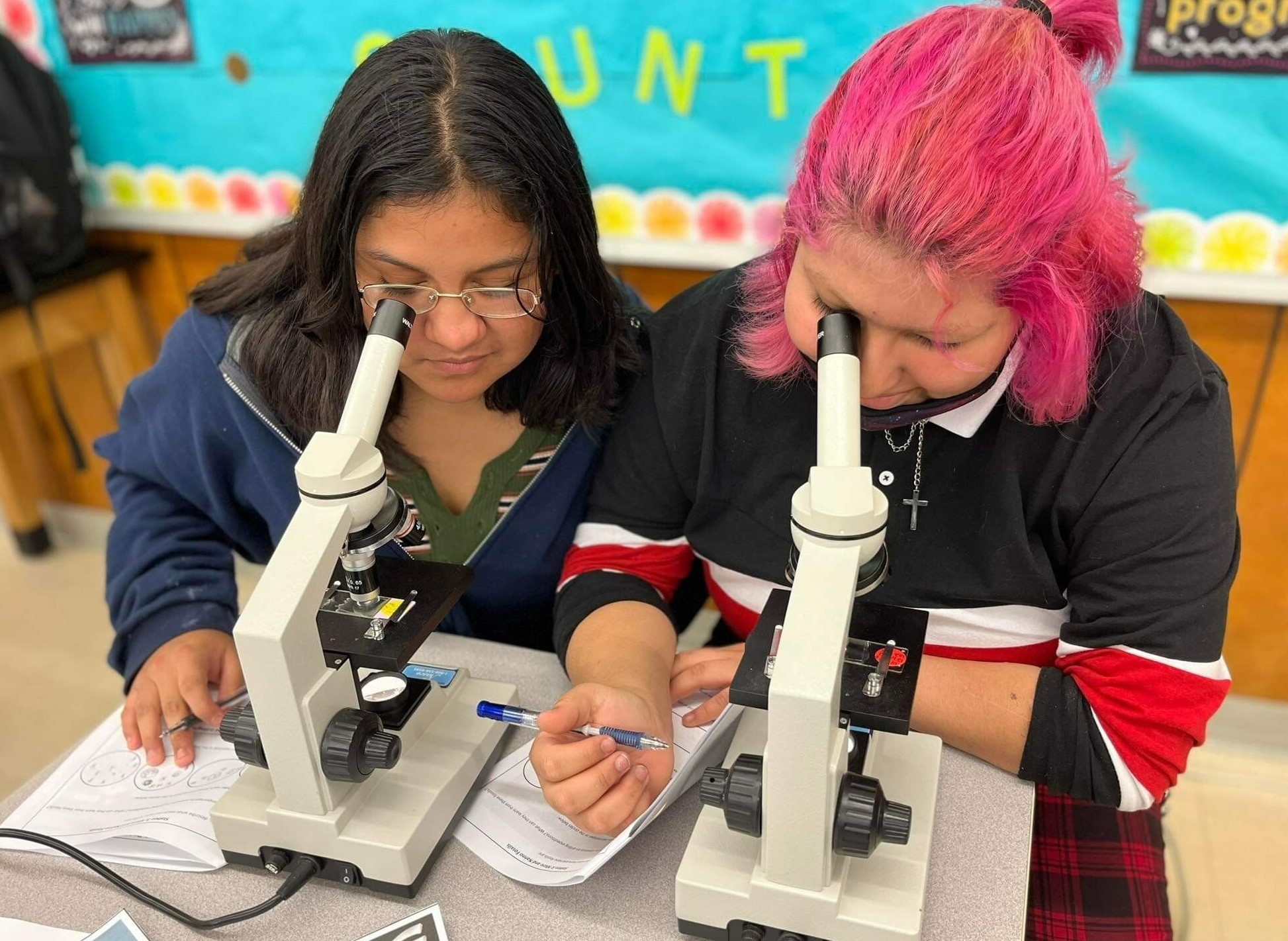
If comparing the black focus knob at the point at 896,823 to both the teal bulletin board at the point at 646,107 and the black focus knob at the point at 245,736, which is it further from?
the teal bulletin board at the point at 646,107

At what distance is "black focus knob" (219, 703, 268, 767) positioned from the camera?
78 centimetres

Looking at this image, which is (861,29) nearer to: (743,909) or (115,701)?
(743,909)

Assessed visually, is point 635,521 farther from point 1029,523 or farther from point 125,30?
point 125,30

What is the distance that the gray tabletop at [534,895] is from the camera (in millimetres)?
783

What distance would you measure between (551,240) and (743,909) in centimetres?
61

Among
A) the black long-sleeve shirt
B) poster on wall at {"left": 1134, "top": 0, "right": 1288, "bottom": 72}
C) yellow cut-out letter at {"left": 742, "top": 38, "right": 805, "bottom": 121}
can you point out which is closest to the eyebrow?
the black long-sleeve shirt

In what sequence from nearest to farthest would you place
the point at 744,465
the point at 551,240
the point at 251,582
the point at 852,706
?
the point at 852,706
the point at 551,240
the point at 744,465
the point at 251,582

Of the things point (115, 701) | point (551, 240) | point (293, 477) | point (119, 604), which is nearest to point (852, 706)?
point (551, 240)

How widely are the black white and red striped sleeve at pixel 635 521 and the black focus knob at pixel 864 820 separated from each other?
1.38ft

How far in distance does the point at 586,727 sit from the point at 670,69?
121cm

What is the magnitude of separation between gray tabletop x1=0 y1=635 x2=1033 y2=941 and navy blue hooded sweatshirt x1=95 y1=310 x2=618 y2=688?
12.2 inches

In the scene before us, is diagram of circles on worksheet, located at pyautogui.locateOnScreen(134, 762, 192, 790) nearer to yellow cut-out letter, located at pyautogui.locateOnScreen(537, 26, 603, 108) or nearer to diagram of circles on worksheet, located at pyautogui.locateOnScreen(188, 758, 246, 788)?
diagram of circles on worksheet, located at pyautogui.locateOnScreen(188, 758, 246, 788)

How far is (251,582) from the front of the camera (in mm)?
2615

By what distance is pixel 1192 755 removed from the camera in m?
1.96
